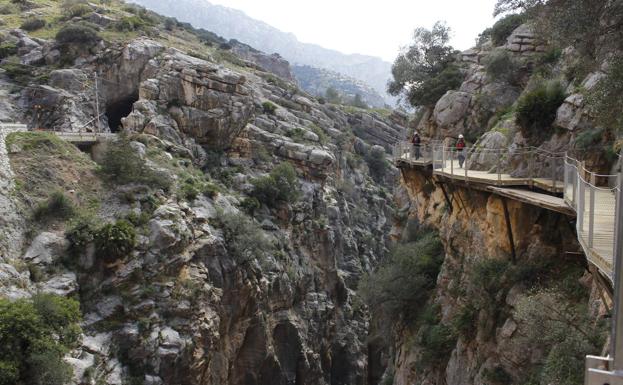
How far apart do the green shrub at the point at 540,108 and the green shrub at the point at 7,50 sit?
41937 mm

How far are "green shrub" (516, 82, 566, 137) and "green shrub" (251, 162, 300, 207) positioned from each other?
77.5 feet

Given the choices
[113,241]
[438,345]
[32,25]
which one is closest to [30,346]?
[113,241]

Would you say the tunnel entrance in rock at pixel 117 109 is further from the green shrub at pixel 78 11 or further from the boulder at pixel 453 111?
the boulder at pixel 453 111

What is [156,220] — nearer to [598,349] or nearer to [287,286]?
[287,286]

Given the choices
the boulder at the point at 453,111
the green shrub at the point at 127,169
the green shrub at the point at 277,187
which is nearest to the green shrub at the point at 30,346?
the green shrub at the point at 127,169

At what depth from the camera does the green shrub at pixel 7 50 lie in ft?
133

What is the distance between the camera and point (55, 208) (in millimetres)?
21688

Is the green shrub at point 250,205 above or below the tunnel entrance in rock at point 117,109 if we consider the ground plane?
below

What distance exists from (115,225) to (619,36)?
2004 cm

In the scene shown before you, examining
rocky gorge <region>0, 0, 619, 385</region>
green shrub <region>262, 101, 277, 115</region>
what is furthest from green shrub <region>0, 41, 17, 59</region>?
green shrub <region>262, 101, 277, 115</region>

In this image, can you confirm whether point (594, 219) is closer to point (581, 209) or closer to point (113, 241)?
point (581, 209)

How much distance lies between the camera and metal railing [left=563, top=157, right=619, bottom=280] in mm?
6035

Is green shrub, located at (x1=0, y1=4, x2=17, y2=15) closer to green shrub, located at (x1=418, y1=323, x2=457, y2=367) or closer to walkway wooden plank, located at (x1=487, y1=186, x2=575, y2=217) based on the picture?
green shrub, located at (x1=418, y1=323, x2=457, y2=367)

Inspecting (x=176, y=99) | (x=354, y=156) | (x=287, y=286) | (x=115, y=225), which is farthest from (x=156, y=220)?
(x=354, y=156)
